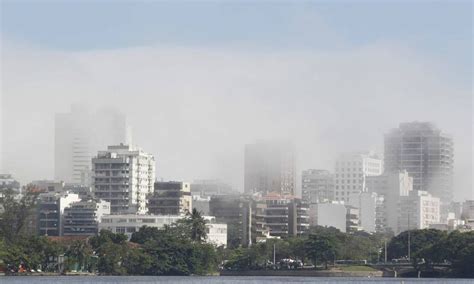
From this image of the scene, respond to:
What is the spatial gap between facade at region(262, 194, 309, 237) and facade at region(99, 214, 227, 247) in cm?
2150

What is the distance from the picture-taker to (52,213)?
17188 centimetres

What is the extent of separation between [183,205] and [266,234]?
39.2 feet

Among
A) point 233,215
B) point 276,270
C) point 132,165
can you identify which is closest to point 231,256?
point 276,270

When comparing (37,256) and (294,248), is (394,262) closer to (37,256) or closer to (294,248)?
(294,248)

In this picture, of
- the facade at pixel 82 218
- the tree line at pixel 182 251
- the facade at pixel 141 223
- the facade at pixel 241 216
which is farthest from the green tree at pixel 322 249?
the facade at pixel 82 218

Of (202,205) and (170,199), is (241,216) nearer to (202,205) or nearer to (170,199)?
(170,199)

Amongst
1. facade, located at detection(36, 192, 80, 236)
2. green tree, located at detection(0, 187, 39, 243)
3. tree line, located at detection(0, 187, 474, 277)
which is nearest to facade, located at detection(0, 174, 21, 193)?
facade, located at detection(36, 192, 80, 236)

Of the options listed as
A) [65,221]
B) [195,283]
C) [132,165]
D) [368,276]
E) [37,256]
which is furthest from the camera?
[132,165]

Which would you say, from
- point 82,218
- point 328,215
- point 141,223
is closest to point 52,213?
point 82,218

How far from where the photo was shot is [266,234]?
6983 inches

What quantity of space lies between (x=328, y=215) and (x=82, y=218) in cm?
4316

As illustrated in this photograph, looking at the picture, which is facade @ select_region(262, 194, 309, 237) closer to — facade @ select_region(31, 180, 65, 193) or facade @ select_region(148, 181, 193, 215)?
facade @ select_region(148, 181, 193, 215)

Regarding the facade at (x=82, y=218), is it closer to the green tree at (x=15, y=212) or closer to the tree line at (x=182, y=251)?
the tree line at (x=182, y=251)

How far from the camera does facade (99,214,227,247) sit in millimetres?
157387
